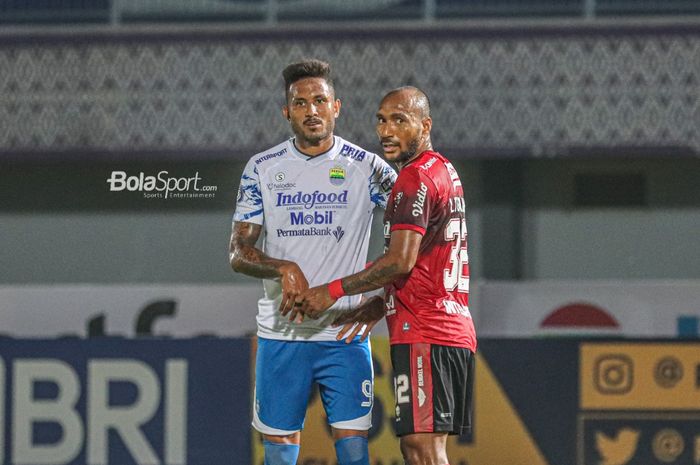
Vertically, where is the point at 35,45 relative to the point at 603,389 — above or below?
above

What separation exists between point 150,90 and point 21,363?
5.13m

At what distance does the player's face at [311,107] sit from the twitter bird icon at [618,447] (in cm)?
242

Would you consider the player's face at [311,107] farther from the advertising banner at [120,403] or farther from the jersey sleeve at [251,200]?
the advertising banner at [120,403]

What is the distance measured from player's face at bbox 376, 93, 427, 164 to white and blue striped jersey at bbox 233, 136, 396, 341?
311mm

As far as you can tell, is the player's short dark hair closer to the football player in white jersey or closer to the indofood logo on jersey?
the football player in white jersey

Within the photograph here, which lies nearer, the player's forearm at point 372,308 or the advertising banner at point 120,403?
the player's forearm at point 372,308

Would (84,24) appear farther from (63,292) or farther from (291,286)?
(291,286)

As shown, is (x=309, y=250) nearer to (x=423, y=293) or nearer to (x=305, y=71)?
(x=423, y=293)

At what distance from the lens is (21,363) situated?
605 cm

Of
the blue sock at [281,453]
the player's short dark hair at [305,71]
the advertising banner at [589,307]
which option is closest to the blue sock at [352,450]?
the blue sock at [281,453]

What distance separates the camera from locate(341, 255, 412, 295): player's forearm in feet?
13.8

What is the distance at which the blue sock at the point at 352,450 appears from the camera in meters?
4.48

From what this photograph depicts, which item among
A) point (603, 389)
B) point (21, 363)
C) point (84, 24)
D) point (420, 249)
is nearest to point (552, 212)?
point (84, 24)

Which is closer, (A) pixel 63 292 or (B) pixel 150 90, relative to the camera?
(A) pixel 63 292
